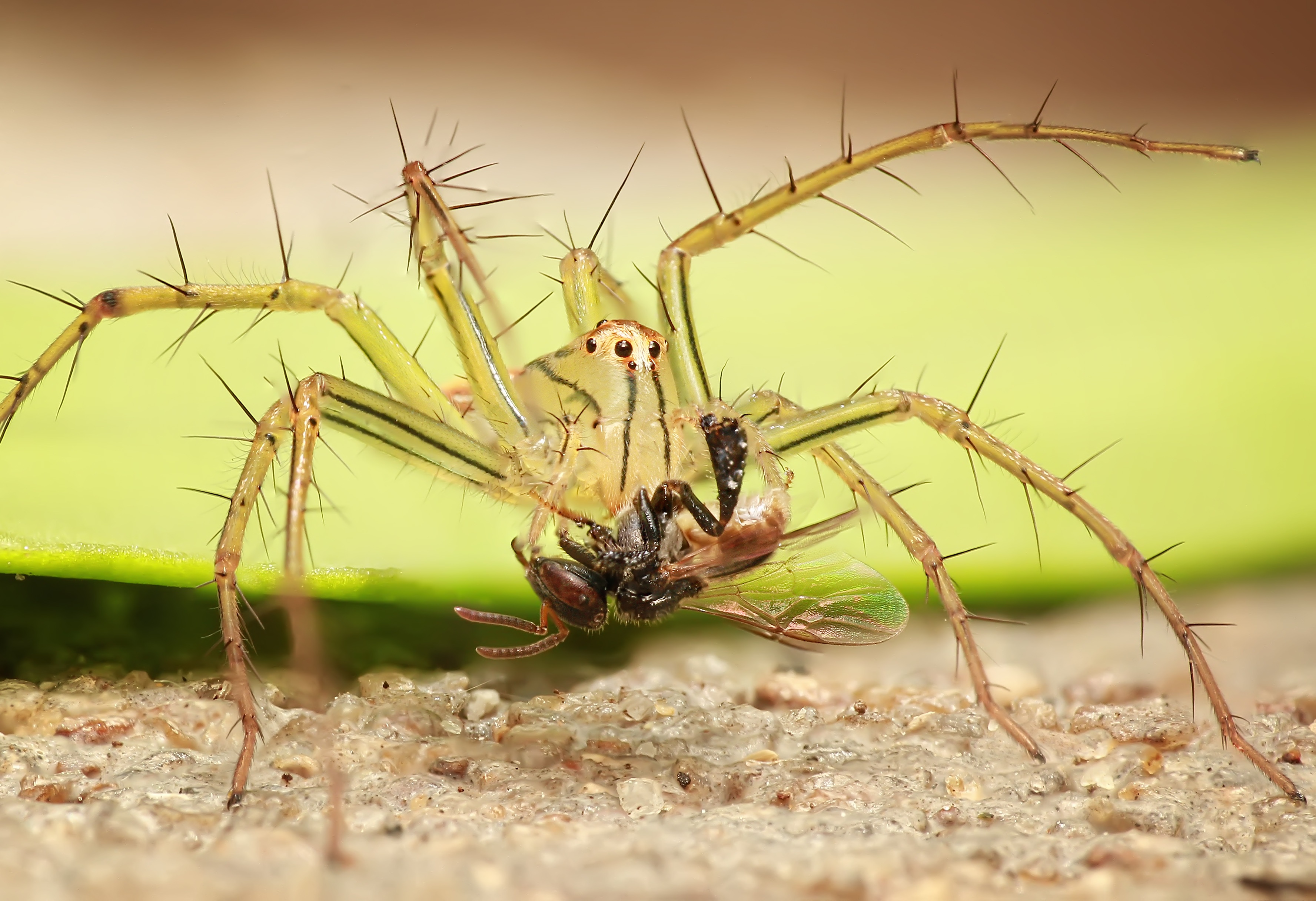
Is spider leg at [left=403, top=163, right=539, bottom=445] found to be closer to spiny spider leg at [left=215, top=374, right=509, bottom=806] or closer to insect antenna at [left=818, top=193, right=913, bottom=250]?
spiny spider leg at [left=215, top=374, right=509, bottom=806]

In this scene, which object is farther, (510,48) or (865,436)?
(510,48)

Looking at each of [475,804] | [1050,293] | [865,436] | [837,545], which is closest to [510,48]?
[1050,293]

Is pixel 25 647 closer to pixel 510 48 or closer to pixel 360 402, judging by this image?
pixel 360 402

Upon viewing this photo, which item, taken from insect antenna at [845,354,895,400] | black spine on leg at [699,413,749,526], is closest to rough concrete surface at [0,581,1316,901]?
black spine on leg at [699,413,749,526]

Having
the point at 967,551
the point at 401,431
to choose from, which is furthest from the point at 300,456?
the point at 967,551

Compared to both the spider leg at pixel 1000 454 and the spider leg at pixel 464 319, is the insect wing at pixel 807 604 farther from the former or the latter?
the spider leg at pixel 464 319

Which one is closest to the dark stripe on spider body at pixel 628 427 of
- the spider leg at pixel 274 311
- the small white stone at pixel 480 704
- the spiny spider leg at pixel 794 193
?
the spiny spider leg at pixel 794 193

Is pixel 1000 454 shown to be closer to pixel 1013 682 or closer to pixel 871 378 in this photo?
pixel 871 378
